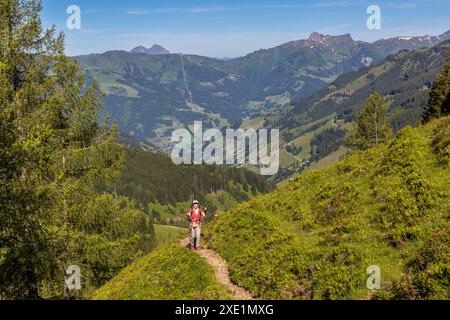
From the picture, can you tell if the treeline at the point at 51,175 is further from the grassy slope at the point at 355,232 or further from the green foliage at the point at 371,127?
the green foliage at the point at 371,127

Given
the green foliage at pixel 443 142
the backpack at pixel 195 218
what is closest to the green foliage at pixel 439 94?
the green foliage at pixel 443 142

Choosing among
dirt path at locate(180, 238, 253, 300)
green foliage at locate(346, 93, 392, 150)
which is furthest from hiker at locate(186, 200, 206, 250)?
green foliage at locate(346, 93, 392, 150)

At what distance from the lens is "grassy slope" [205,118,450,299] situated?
14234mm

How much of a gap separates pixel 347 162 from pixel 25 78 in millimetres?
21141

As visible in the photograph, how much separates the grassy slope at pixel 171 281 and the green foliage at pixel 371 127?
5800 cm

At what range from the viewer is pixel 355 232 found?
18141 mm

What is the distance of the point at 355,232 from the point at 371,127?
60702mm

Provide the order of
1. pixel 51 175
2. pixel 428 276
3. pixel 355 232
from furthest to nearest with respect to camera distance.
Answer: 1. pixel 51 175
2. pixel 355 232
3. pixel 428 276

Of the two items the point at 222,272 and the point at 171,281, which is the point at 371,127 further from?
the point at 171,281

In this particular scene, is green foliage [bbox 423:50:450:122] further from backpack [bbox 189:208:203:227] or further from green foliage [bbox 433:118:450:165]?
backpack [bbox 189:208:203:227]

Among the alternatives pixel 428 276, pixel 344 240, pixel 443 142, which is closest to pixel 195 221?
pixel 344 240

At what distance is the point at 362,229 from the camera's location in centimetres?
1823

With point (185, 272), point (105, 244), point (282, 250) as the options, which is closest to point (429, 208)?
point (282, 250)
